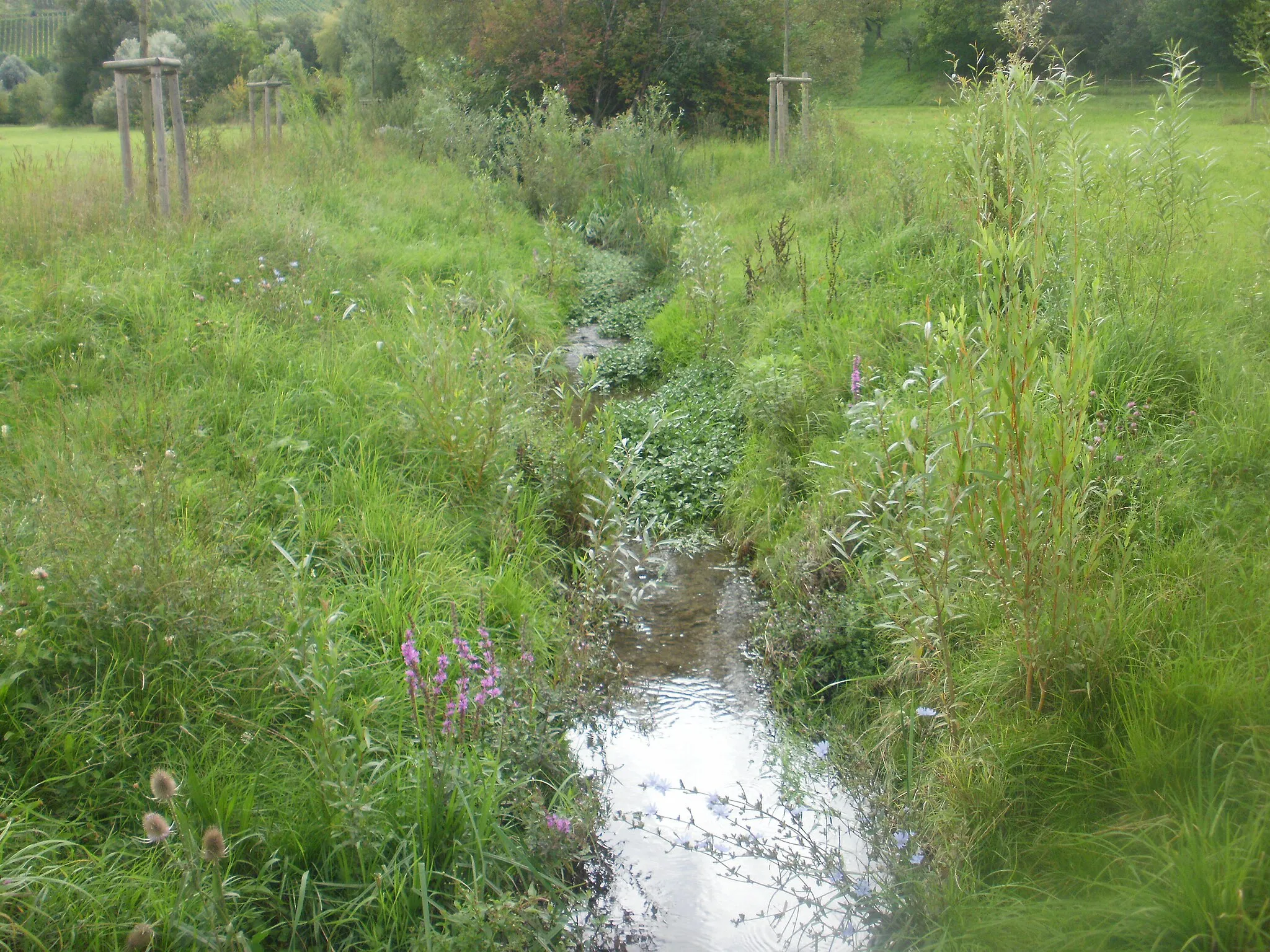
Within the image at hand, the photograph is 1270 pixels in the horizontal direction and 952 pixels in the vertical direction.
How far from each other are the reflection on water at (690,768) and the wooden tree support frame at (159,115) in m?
5.83

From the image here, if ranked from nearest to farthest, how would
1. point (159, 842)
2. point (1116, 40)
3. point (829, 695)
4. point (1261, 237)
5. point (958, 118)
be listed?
point (159, 842) < point (829, 695) < point (1261, 237) < point (958, 118) < point (1116, 40)

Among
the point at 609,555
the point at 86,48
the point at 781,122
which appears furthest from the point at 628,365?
the point at 86,48

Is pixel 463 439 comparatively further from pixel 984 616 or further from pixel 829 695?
pixel 984 616

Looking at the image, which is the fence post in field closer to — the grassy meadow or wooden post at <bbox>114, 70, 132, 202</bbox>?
the grassy meadow

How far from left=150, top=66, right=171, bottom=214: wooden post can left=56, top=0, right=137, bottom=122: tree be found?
19084mm

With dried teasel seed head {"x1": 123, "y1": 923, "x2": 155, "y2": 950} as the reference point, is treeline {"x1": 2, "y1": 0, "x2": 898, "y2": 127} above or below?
above

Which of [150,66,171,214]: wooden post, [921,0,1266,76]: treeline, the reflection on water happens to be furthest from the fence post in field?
the reflection on water

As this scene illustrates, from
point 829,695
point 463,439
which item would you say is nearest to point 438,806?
point 829,695

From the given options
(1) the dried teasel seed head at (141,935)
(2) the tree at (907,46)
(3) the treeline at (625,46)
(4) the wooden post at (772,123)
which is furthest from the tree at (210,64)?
(1) the dried teasel seed head at (141,935)

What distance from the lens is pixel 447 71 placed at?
58.4 ft

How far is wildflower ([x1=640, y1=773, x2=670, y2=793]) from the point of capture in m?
3.29

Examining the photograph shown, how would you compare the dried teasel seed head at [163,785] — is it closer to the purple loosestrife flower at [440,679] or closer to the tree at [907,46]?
the purple loosestrife flower at [440,679]

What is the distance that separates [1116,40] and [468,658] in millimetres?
8036

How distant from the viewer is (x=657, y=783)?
3.29 metres
